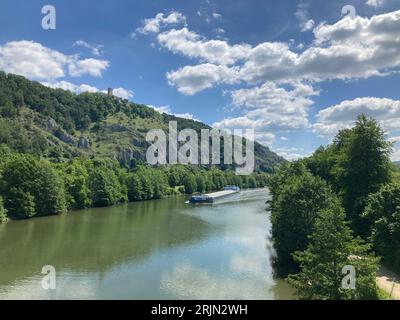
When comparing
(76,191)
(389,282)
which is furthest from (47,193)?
(389,282)

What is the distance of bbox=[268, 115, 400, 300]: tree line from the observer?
2627cm

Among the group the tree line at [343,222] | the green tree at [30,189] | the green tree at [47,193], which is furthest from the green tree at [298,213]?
the green tree at [47,193]

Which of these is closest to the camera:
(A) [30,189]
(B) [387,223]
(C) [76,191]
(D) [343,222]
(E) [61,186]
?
(D) [343,222]

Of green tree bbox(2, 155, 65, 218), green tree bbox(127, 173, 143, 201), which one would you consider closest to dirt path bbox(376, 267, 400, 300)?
green tree bbox(2, 155, 65, 218)

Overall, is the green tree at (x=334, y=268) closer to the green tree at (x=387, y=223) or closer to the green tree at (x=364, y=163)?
the green tree at (x=387, y=223)

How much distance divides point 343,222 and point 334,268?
146 inches

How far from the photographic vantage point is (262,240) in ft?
191

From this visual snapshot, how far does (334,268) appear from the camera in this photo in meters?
26.0

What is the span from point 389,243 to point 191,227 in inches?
1509

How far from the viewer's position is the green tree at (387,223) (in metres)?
36.2

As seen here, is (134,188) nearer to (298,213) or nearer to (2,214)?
(2,214)

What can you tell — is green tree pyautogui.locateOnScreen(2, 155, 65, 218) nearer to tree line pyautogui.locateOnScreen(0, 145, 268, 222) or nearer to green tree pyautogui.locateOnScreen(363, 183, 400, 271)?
tree line pyautogui.locateOnScreen(0, 145, 268, 222)
